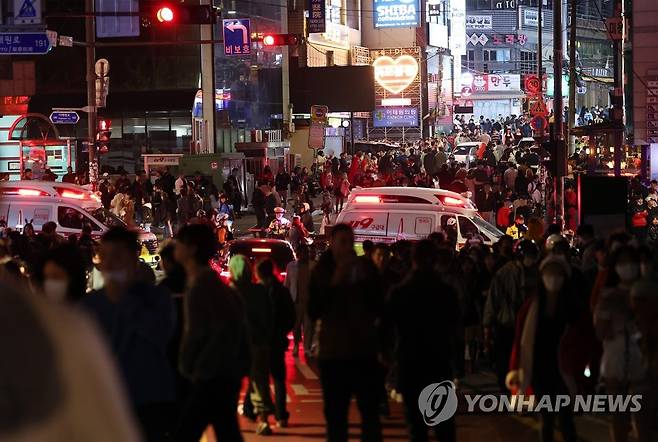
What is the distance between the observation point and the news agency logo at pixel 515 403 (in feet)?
28.1

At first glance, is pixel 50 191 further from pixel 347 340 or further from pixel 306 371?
pixel 347 340

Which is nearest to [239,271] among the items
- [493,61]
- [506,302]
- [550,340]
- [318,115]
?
[550,340]

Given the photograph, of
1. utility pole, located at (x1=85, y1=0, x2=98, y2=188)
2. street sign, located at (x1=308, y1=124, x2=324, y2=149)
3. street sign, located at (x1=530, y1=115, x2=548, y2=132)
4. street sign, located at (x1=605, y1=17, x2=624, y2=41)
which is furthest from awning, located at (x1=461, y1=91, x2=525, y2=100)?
utility pole, located at (x1=85, y1=0, x2=98, y2=188)

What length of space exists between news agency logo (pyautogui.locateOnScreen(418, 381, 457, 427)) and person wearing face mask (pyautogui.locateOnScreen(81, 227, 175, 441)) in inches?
104

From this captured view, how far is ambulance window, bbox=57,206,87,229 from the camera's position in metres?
26.0

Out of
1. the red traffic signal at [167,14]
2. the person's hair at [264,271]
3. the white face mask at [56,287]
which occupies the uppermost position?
the red traffic signal at [167,14]

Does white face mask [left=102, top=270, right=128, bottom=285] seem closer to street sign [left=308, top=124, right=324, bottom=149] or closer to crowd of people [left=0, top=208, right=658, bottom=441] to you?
crowd of people [left=0, top=208, right=658, bottom=441]

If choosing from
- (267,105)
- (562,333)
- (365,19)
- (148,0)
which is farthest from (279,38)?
(365,19)

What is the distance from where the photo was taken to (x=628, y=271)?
857cm

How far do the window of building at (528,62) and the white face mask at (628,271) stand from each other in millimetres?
109263

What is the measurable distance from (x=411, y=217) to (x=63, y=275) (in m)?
16.6

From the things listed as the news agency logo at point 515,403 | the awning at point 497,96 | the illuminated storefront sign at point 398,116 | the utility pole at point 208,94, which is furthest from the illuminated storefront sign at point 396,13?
the news agency logo at point 515,403

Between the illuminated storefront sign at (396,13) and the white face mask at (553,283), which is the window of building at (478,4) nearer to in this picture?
the illuminated storefront sign at (396,13)

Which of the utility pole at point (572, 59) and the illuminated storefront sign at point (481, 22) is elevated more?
the illuminated storefront sign at point (481, 22)
